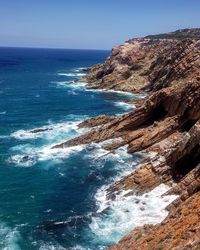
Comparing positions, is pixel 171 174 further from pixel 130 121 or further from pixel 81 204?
pixel 130 121

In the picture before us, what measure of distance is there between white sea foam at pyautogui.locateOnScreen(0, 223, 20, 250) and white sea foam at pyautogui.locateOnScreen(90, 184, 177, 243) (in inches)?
302

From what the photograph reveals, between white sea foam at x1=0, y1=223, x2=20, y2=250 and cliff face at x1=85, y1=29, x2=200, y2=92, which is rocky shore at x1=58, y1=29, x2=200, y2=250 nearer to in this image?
cliff face at x1=85, y1=29, x2=200, y2=92

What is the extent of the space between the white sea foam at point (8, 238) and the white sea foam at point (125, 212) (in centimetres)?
767

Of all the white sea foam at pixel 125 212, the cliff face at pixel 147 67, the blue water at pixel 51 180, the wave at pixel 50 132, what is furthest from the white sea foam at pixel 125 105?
the white sea foam at pixel 125 212

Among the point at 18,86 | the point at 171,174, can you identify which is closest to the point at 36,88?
the point at 18,86

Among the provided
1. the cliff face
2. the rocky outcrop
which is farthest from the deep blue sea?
the cliff face

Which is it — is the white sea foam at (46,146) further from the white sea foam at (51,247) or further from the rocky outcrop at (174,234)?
the rocky outcrop at (174,234)

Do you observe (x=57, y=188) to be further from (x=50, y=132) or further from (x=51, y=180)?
(x=50, y=132)

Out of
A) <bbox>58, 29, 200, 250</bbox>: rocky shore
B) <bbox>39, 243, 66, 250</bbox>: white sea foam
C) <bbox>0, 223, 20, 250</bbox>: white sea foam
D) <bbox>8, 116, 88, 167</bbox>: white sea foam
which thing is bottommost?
<bbox>0, 223, 20, 250</bbox>: white sea foam

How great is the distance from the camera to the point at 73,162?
63.4m

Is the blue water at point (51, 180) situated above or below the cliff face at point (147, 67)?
below

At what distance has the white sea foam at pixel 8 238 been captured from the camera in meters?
40.5

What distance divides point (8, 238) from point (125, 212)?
1272 cm

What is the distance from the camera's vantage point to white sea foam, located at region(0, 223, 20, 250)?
40500mm
